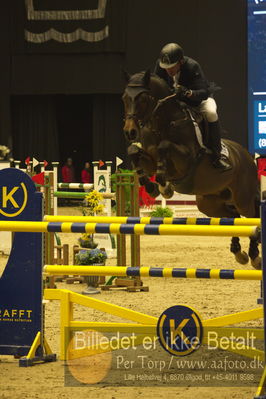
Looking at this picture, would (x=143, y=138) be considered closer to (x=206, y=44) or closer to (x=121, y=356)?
(x=121, y=356)

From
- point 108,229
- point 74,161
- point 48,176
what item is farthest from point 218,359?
point 74,161

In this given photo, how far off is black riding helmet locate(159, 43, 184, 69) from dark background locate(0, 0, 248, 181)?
15740 millimetres

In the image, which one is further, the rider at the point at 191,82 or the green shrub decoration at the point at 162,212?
the green shrub decoration at the point at 162,212

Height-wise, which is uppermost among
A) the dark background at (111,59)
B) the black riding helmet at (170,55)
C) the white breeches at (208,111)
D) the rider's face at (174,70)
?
the dark background at (111,59)

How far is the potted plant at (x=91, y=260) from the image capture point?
865 cm

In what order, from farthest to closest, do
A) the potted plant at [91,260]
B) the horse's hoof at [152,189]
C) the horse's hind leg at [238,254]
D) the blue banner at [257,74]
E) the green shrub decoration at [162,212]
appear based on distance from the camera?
the blue banner at [257,74]
the green shrub decoration at [162,212]
the potted plant at [91,260]
the horse's hind leg at [238,254]
the horse's hoof at [152,189]

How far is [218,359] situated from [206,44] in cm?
1719

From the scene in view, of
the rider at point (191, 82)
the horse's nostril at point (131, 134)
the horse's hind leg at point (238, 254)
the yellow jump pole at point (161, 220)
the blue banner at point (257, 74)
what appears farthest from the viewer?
the blue banner at point (257, 74)

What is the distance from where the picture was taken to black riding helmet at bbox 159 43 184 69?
577 cm

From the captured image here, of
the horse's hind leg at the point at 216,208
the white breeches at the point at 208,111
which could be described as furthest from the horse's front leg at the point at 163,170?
the horse's hind leg at the point at 216,208

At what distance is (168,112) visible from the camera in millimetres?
5840

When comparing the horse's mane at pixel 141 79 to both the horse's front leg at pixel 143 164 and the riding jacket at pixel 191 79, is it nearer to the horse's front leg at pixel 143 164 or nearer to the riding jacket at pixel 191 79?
the riding jacket at pixel 191 79

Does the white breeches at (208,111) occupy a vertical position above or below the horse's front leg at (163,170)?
above

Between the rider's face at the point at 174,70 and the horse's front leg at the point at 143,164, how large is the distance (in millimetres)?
642
